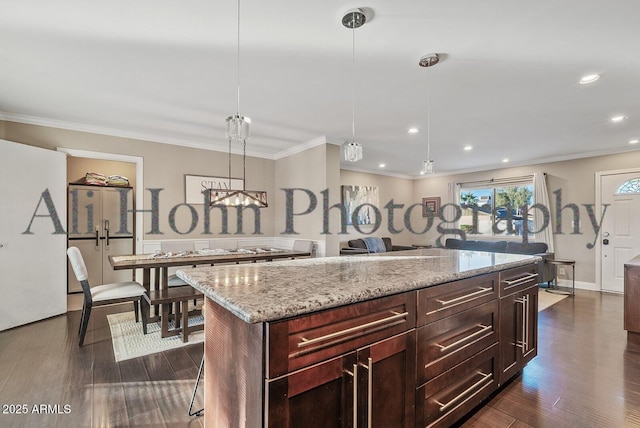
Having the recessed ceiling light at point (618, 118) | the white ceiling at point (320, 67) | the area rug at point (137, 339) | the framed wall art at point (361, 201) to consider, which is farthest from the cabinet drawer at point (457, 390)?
the framed wall art at point (361, 201)

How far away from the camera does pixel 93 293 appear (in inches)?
121

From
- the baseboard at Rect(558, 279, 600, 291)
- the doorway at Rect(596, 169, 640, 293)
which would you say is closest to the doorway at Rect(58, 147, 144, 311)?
the baseboard at Rect(558, 279, 600, 291)

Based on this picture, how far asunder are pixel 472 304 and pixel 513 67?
6.89 ft

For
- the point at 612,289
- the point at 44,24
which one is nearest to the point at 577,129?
the point at 612,289

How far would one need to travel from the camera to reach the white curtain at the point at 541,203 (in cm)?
597

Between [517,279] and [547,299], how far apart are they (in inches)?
140

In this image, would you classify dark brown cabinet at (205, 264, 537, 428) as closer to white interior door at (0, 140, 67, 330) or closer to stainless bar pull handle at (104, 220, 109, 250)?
white interior door at (0, 140, 67, 330)

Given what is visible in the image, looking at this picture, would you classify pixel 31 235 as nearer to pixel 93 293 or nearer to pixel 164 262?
pixel 93 293

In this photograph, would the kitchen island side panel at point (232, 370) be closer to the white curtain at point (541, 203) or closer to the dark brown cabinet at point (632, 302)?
the dark brown cabinet at point (632, 302)

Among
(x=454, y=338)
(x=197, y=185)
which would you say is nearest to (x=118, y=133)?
(x=197, y=185)

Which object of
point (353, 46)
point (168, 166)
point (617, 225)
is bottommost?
point (617, 225)

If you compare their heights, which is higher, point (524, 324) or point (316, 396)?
point (316, 396)

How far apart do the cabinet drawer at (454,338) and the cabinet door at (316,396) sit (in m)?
0.49

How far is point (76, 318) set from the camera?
375 centimetres
